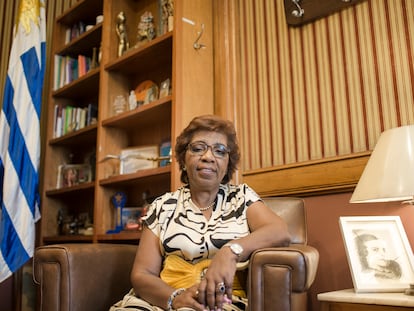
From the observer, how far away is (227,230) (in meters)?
1.54

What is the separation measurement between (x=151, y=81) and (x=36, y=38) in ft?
3.08

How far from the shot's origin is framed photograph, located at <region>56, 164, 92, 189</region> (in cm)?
327

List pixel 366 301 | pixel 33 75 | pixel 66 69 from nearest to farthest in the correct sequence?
pixel 366 301 → pixel 33 75 → pixel 66 69

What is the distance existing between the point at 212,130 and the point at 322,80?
699 mm

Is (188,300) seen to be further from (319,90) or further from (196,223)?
(319,90)

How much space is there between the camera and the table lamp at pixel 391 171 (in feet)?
4.35

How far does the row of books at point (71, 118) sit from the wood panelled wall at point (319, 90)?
136 centimetres

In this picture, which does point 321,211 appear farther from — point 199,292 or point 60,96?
point 60,96

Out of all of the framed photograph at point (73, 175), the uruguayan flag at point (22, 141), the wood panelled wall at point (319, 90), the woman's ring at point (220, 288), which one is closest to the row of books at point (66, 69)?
the uruguayan flag at point (22, 141)

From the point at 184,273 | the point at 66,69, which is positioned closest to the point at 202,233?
the point at 184,273

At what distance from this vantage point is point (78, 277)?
1.51m

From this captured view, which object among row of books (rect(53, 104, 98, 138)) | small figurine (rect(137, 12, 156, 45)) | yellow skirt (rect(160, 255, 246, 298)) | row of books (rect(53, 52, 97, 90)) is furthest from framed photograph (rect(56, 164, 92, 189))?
yellow skirt (rect(160, 255, 246, 298))

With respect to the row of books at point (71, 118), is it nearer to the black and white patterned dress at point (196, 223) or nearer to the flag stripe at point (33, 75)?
the flag stripe at point (33, 75)

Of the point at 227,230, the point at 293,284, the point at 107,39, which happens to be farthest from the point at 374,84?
the point at 107,39
